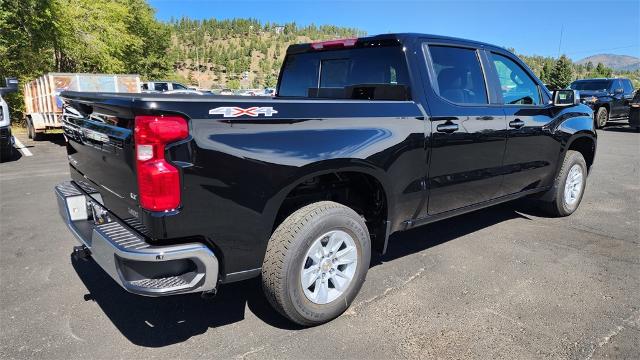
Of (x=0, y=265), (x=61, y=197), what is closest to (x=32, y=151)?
(x=0, y=265)

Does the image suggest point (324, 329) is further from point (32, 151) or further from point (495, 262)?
point (32, 151)

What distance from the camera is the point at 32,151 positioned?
1102cm

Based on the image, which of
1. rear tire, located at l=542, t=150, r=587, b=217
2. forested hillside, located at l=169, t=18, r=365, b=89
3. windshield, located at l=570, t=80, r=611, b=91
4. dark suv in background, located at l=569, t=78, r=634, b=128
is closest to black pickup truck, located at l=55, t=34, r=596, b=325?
rear tire, located at l=542, t=150, r=587, b=217

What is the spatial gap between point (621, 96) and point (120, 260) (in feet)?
65.1

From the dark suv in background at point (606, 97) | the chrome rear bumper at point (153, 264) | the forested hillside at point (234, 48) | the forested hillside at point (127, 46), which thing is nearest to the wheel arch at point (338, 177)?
the chrome rear bumper at point (153, 264)

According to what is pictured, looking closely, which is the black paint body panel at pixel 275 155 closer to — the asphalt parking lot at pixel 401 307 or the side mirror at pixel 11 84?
the asphalt parking lot at pixel 401 307

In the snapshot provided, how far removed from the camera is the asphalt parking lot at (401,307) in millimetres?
2783

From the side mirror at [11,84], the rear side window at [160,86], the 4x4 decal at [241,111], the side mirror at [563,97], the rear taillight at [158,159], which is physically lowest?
the rear side window at [160,86]

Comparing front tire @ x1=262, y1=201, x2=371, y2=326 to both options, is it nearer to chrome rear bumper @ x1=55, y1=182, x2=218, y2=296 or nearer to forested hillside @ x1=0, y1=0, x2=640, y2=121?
chrome rear bumper @ x1=55, y1=182, x2=218, y2=296

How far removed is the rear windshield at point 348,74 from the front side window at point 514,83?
125 cm

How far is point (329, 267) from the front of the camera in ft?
9.91

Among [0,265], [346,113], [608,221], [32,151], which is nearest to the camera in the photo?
[346,113]

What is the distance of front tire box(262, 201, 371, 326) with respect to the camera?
108 inches

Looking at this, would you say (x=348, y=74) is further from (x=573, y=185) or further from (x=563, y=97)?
(x=573, y=185)
